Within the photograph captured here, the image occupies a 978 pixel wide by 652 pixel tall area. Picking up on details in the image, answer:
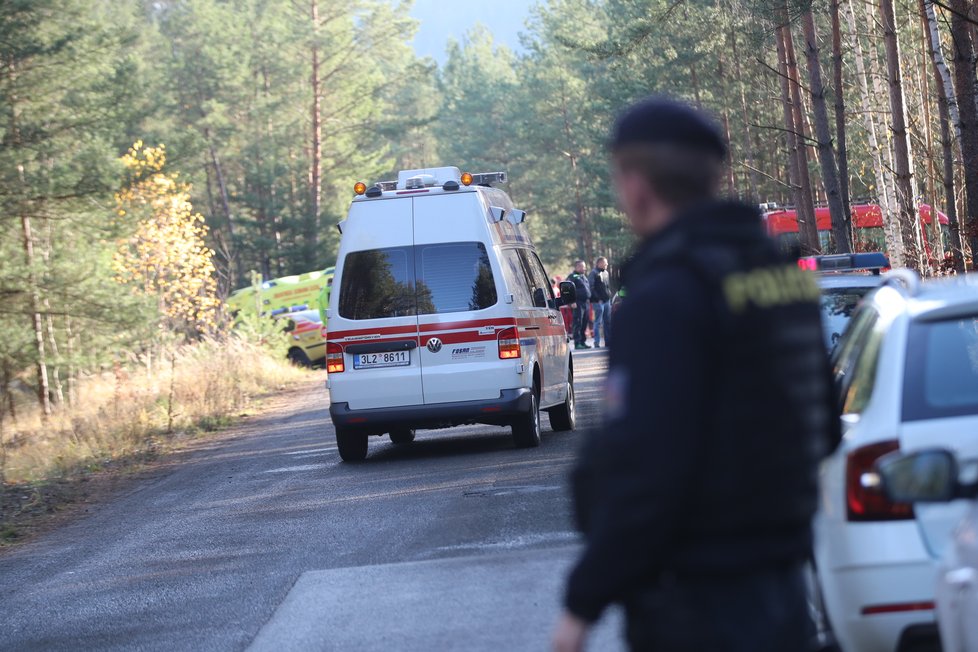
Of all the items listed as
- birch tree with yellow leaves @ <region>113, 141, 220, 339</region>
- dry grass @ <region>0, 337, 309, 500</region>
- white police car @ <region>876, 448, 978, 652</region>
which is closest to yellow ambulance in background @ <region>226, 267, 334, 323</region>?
birch tree with yellow leaves @ <region>113, 141, 220, 339</region>

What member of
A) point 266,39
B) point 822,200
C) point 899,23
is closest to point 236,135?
point 266,39

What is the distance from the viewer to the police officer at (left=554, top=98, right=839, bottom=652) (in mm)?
2639

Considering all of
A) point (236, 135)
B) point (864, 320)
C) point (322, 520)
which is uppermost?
point (236, 135)

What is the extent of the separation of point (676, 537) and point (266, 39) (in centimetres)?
6064

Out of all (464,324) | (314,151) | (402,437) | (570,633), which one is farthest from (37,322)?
(314,151)

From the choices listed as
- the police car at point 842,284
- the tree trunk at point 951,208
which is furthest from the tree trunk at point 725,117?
the police car at point 842,284

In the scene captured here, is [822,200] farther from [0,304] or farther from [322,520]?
[322,520]

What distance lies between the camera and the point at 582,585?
8.79ft

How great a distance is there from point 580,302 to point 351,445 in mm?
17696

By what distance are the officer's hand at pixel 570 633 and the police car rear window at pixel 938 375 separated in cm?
219

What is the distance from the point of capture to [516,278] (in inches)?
540

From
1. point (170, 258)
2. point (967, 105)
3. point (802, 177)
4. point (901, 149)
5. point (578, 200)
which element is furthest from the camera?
point (578, 200)

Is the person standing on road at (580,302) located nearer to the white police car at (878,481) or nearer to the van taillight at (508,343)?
the van taillight at (508,343)

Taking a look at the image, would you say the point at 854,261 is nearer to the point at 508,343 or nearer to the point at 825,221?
the point at 508,343
